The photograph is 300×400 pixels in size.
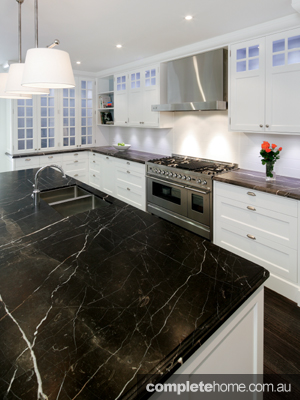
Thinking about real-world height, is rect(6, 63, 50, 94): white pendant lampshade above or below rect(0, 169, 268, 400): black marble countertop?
above

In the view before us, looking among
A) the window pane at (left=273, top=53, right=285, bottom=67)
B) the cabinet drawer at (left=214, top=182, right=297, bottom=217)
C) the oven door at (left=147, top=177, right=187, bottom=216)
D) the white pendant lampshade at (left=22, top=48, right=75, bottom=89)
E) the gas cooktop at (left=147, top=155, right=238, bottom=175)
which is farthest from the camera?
the oven door at (left=147, top=177, right=187, bottom=216)

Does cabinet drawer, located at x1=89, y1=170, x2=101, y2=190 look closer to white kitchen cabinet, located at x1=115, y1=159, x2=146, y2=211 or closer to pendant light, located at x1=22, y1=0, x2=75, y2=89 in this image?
white kitchen cabinet, located at x1=115, y1=159, x2=146, y2=211

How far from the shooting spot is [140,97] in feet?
14.6

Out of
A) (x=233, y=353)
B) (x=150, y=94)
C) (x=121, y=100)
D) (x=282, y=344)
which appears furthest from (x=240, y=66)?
(x=233, y=353)

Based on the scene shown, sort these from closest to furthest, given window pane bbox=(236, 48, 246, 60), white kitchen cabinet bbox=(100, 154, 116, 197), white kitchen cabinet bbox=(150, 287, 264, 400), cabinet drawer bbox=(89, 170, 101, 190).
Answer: white kitchen cabinet bbox=(150, 287, 264, 400) < window pane bbox=(236, 48, 246, 60) < white kitchen cabinet bbox=(100, 154, 116, 197) < cabinet drawer bbox=(89, 170, 101, 190)

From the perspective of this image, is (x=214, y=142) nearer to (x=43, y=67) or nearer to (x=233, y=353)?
(x=43, y=67)

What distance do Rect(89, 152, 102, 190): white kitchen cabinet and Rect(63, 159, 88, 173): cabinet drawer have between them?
0.39ft

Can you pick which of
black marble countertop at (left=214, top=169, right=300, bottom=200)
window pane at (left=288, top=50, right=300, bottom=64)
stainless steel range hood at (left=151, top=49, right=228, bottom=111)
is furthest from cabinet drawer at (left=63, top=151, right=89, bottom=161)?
window pane at (left=288, top=50, right=300, bottom=64)

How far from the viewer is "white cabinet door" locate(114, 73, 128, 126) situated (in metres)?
4.80

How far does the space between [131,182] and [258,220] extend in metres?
2.35

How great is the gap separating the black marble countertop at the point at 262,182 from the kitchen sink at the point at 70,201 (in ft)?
4.42

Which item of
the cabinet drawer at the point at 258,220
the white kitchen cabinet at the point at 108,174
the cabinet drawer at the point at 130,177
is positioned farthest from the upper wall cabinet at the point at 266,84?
the white kitchen cabinet at the point at 108,174

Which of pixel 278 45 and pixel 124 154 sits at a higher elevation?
pixel 278 45

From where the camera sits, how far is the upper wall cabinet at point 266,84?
258 centimetres
